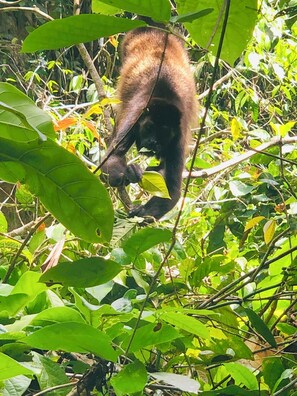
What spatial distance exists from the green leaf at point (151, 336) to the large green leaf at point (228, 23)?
0.36 metres

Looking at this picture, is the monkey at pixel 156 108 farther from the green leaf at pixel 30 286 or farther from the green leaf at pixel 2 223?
the green leaf at pixel 30 286

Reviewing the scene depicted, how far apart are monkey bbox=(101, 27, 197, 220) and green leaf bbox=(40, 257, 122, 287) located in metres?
2.38

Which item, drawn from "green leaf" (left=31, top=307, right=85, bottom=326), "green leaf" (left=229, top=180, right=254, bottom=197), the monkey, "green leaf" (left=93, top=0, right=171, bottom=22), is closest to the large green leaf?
"green leaf" (left=93, top=0, right=171, bottom=22)

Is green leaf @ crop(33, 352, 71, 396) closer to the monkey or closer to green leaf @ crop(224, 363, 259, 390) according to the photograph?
green leaf @ crop(224, 363, 259, 390)

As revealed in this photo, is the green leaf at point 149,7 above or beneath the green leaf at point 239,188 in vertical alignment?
above

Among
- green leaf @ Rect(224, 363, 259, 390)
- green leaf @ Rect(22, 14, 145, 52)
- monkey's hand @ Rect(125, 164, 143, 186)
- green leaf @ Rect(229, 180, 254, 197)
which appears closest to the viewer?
green leaf @ Rect(22, 14, 145, 52)

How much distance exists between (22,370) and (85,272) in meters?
0.18

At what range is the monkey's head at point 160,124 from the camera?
3791mm

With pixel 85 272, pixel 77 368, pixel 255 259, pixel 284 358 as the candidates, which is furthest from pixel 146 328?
pixel 255 259

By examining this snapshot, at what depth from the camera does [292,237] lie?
1.53 m

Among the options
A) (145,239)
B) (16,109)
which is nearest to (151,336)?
(145,239)

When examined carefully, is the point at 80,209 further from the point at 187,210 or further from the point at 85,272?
the point at 187,210

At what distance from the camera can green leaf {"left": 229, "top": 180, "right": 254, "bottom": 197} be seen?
236 cm

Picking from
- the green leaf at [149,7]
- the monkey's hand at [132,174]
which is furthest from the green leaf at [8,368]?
the monkey's hand at [132,174]
